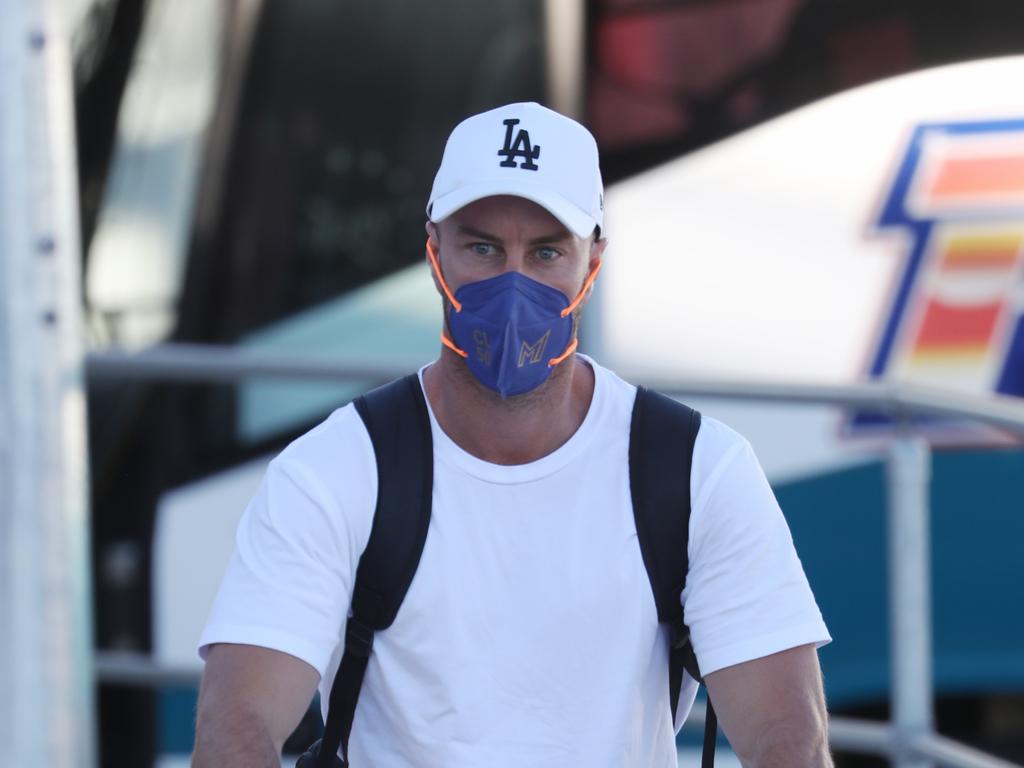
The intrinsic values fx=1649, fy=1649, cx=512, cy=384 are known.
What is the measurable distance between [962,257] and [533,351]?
2.17m

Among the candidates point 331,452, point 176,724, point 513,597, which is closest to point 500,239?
point 331,452

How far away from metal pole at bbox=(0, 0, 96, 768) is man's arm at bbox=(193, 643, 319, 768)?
0.94 meters

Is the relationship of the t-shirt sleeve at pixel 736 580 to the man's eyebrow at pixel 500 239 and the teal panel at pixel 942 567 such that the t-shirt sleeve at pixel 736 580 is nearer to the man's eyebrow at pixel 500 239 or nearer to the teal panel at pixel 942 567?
the man's eyebrow at pixel 500 239

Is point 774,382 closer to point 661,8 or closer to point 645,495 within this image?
point 661,8

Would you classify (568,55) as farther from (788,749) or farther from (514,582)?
(788,749)

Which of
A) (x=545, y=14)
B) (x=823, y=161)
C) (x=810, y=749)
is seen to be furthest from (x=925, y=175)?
(x=810, y=749)

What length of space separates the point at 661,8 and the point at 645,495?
2429 mm

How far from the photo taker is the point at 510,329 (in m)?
2.09

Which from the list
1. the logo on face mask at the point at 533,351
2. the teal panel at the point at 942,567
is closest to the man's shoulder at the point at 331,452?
the logo on face mask at the point at 533,351

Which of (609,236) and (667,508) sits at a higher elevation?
(609,236)

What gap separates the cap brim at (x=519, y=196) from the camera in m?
2.09

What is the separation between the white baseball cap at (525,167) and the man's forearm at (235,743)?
68 centimetres

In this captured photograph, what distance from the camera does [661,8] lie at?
166 inches

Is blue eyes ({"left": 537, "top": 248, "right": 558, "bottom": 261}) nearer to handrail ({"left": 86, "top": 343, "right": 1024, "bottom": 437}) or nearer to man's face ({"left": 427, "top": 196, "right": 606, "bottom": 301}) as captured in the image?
man's face ({"left": 427, "top": 196, "right": 606, "bottom": 301})
